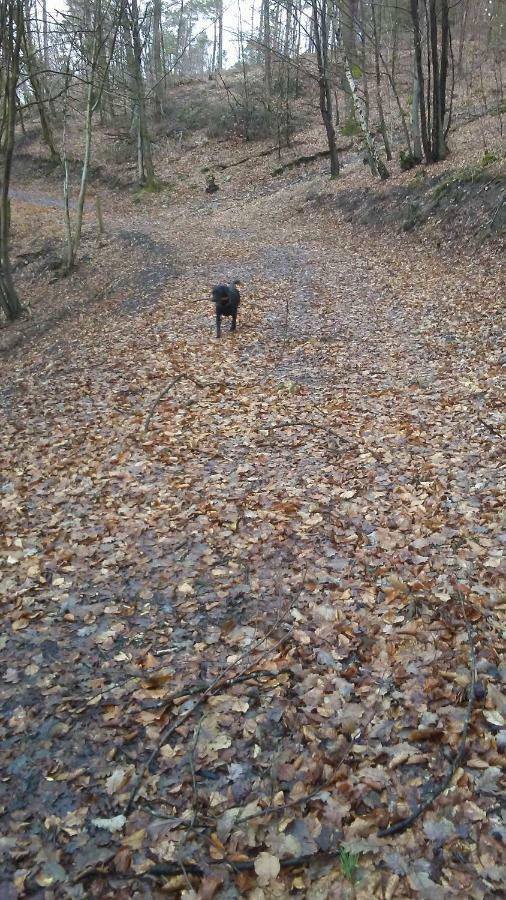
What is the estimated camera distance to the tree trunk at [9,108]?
1379cm

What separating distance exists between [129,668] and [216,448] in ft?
12.8

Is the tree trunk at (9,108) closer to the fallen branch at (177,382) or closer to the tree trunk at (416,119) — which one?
the fallen branch at (177,382)

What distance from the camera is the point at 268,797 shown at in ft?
11.1

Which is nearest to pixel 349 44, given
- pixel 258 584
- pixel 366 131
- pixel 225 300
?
pixel 366 131

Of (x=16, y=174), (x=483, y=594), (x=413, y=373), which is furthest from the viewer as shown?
(x=16, y=174)

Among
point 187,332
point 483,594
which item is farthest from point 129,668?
point 187,332

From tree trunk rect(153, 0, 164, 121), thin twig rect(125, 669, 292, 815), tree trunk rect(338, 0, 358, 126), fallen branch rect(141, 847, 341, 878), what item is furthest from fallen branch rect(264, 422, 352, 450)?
→ tree trunk rect(153, 0, 164, 121)

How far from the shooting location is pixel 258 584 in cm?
529

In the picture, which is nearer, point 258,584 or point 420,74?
point 258,584

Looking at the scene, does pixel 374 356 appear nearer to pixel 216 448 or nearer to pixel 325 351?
pixel 325 351

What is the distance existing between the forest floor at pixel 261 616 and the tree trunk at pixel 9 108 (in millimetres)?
6711

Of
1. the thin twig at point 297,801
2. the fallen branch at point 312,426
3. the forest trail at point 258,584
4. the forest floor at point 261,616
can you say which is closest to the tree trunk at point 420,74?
the forest trail at point 258,584

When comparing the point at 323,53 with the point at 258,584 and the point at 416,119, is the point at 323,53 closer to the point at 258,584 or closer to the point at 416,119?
the point at 416,119

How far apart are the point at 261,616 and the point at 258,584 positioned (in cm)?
46
